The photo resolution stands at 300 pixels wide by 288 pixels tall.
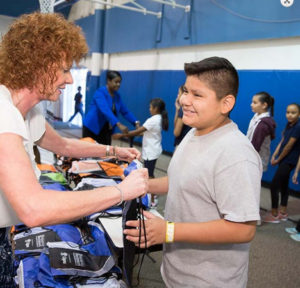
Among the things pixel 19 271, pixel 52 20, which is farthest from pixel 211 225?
pixel 19 271

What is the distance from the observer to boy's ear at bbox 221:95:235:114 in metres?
1.26

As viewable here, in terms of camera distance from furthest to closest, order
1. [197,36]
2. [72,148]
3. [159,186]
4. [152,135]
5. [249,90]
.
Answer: [197,36]
[249,90]
[152,135]
[72,148]
[159,186]

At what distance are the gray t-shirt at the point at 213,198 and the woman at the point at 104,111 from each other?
2895 millimetres

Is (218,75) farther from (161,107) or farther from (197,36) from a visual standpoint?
(197,36)

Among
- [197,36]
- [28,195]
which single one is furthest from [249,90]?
[28,195]

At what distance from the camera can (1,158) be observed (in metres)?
0.90

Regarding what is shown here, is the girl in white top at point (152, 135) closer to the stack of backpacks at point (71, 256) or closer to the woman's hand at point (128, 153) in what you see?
the stack of backpacks at point (71, 256)

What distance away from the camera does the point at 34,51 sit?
1.11 metres

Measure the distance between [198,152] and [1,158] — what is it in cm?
76

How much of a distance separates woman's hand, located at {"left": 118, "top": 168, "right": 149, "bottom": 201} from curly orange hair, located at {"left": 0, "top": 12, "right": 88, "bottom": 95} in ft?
1.52

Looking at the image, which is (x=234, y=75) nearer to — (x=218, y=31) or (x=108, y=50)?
(x=218, y=31)

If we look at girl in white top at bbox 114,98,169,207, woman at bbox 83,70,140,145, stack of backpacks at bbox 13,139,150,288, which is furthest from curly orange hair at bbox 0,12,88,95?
girl in white top at bbox 114,98,169,207

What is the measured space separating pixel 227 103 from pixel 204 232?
531mm

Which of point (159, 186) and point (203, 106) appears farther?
point (159, 186)
